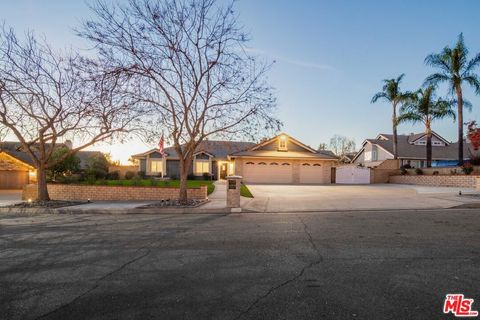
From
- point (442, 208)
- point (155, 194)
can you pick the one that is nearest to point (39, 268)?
point (155, 194)

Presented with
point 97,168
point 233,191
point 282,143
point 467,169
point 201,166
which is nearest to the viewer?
point 233,191

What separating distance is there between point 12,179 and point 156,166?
14385 mm

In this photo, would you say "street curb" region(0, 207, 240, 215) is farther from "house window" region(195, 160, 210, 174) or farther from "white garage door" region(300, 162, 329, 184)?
"house window" region(195, 160, 210, 174)

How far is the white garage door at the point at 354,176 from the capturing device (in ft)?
107

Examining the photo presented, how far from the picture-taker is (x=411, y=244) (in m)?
6.23

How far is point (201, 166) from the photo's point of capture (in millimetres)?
36312

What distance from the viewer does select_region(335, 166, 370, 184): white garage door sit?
32.6 metres

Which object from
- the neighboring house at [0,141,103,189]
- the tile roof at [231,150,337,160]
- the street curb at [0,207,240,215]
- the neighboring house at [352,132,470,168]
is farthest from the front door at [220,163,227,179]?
the street curb at [0,207,240,215]

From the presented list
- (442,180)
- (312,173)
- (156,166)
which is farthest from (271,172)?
(442,180)

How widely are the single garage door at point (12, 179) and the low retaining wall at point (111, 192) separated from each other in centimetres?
1120

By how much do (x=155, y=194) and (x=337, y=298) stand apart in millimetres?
14017

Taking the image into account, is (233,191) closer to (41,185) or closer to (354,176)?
(41,185)

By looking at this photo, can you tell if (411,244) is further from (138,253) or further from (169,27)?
(169,27)

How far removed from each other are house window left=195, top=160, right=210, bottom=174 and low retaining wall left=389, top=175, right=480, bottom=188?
22.4m
